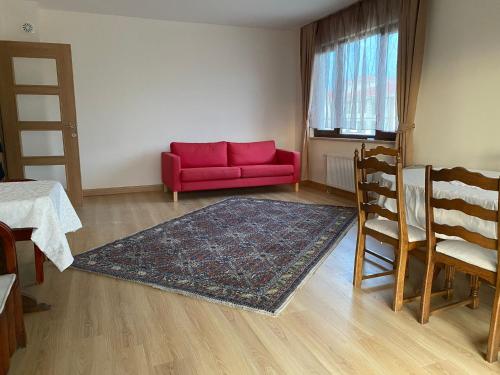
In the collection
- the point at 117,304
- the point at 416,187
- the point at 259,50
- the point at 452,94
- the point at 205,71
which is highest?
the point at 259,50

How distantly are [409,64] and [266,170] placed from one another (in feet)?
7.86

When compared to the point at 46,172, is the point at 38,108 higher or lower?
higher

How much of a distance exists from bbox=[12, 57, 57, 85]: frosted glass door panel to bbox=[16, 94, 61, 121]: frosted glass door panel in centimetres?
19

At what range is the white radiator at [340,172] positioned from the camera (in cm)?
521

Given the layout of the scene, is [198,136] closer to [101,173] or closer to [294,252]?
[101,173]

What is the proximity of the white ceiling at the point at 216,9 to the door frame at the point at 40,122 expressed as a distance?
714 mm

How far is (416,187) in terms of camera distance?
2350 millimetres

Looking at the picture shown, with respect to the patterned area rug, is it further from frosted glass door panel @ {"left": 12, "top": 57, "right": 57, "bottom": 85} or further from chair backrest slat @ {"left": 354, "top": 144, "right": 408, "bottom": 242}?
frosted glass door panel @ {"left": 12, "top": 57, "right": 57, "bottom": 85}

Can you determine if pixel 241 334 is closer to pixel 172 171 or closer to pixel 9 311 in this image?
pixel 9 311

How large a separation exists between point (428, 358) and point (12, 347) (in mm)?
1941

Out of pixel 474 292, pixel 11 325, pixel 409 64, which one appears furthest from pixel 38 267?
pixel 409 64

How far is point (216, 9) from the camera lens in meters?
5.06

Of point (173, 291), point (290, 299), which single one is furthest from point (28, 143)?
point (290, 299)

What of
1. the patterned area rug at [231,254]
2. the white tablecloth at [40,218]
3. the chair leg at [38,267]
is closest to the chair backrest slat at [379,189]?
the patterned area rug at [231,254]
